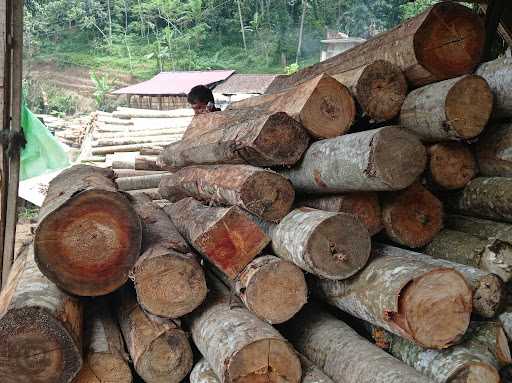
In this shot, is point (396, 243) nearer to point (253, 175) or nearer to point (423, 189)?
point (423, 189)

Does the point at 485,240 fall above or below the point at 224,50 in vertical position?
above

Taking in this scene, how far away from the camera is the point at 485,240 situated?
301 centimetres

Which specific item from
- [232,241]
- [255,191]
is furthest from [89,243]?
[255,191]

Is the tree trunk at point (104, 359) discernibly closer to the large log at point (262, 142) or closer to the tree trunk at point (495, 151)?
the large log at point (262, 142)

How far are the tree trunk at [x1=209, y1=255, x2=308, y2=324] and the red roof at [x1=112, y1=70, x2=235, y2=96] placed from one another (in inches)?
907

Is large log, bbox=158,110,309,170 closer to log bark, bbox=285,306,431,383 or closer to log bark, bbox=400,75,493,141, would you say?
log bark, bbox=400,75,493,141

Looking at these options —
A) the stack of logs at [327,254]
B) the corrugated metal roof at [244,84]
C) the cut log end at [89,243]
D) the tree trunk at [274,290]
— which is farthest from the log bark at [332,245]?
the corrugated metal roof at [244,84]

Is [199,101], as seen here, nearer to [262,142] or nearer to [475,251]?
[262,142]

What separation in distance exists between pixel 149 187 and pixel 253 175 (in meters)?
6.23

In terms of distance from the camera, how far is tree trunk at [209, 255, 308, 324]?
2.88m

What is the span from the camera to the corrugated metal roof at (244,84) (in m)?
24.2

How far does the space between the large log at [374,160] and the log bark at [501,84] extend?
28.2 inches

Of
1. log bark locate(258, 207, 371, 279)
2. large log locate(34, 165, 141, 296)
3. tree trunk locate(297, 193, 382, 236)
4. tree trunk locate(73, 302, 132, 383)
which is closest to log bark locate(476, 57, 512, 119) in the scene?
tree trunk locate(297, 193, 382, 236)

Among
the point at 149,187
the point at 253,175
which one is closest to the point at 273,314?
the point at 253,175
